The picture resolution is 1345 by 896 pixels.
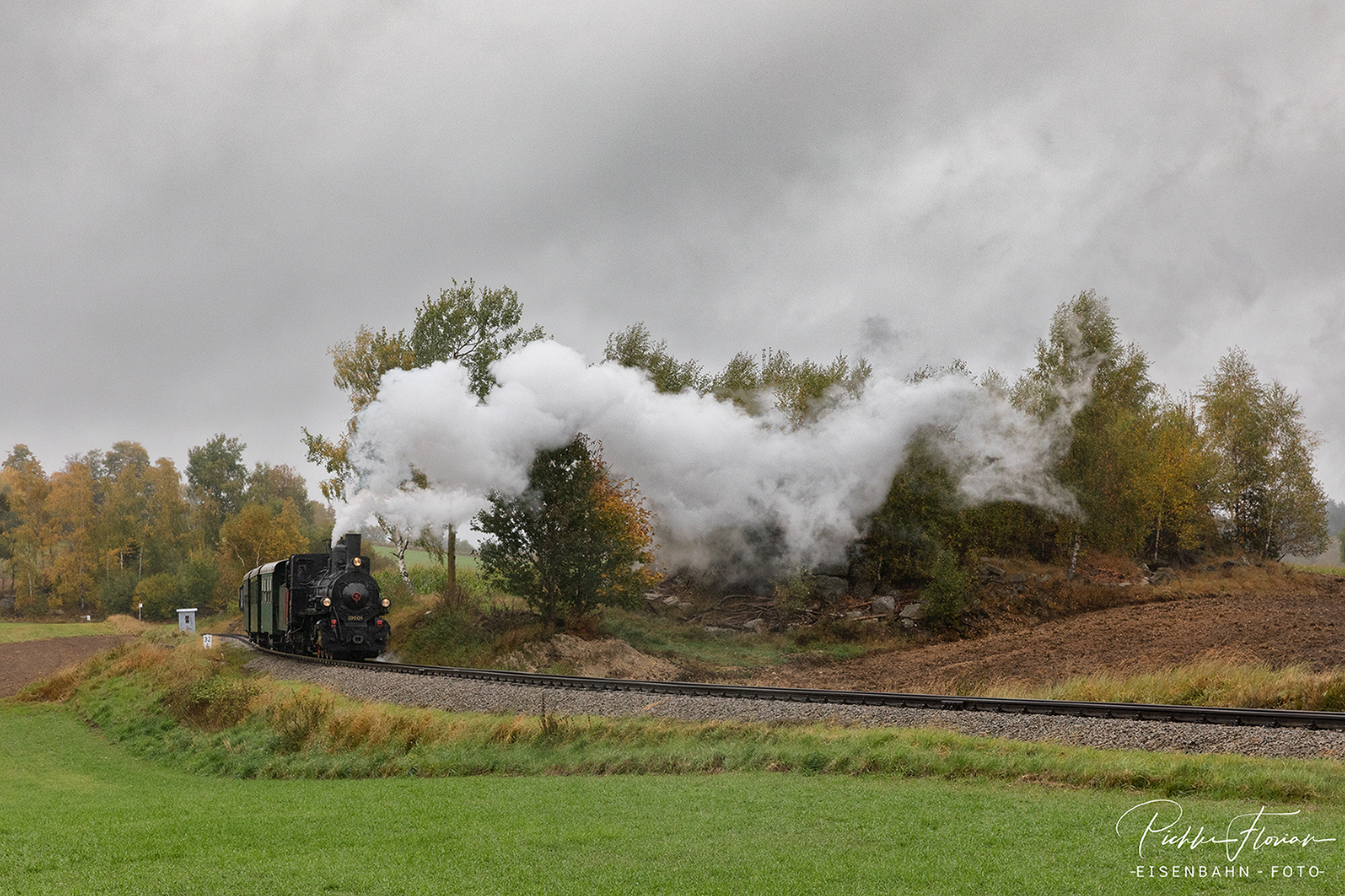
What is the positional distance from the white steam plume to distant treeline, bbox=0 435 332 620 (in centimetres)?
3962

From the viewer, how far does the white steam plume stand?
29.2 m

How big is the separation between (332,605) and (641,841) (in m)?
21.6

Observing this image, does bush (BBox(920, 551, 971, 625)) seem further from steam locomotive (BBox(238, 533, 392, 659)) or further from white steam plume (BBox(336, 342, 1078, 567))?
steam locomotive (BBox(238, 533, 392, 659))

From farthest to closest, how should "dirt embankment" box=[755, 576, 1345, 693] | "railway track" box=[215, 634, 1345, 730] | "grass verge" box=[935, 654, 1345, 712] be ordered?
"dirt embankment" box=[755, 576, 1345, 693] < "grass verge" box=[935, 654, 1345, 712] < "railway track" box=[215, 634, 1345, 730]

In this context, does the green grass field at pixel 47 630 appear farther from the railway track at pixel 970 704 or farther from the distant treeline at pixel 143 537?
the railway track at pixel 970 704

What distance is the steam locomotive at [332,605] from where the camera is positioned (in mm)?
29344

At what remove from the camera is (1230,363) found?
58500 millimetres

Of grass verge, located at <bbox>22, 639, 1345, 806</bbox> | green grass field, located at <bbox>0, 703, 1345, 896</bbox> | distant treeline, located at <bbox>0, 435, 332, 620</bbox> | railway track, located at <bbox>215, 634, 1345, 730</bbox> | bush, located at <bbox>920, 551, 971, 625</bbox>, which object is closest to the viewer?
green grass field, located at <bbox>0, 703, 1345, 896</bbox>

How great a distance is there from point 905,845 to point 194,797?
11953mm

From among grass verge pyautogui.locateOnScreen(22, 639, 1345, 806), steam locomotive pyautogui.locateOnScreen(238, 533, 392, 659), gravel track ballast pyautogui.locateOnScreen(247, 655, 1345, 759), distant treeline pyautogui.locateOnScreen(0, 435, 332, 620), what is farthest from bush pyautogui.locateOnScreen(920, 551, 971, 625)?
distant treeline pyautogui.locateOnScreen(0, 435, 332, 620)

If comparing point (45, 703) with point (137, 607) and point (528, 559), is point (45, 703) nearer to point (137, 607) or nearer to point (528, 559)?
point (528, 559)

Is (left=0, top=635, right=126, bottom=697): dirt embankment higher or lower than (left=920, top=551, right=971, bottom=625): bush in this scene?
lower

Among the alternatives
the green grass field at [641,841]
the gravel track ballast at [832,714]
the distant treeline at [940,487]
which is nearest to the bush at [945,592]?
the distant treeline at [940,487]

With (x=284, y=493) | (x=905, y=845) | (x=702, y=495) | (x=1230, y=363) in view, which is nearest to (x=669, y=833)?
(x=905, y=845)
